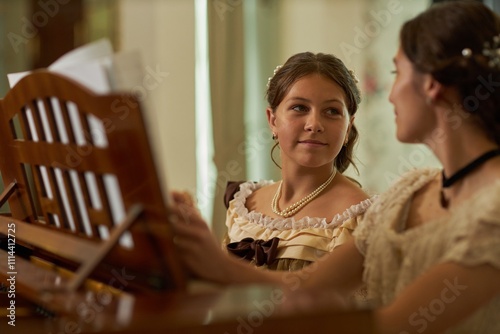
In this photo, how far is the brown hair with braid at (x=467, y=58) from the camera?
4.81ft

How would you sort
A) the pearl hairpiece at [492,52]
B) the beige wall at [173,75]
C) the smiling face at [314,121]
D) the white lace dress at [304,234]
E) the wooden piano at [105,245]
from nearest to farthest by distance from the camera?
the wooden piano at [105,245] < the pearl hairpiece at [492,52] < the white lace dress at [304,234] < the smiling face at [314,121] < the beige wall at [173,75]

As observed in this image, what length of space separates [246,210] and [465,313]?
1112 mm

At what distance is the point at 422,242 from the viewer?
154 cm

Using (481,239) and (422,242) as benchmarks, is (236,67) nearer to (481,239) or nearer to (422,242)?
(422,242)

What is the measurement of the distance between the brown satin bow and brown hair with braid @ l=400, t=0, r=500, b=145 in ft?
2.68

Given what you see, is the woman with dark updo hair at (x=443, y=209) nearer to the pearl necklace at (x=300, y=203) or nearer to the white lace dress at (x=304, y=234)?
the white lace dress at (x=304, y=234)

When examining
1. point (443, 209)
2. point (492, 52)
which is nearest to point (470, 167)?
point (443, 209)

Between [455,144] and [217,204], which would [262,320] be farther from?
[217,204]

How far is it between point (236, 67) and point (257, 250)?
5.47 feet

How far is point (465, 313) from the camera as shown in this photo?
137cm

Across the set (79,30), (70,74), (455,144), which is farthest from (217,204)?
(70,74)

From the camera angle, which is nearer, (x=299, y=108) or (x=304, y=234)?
(x=304, y=234)

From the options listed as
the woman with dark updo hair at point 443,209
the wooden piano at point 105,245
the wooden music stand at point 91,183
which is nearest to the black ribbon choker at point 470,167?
the woman with dark updo hair at point 443,209

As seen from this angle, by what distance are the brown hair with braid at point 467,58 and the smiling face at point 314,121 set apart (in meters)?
0.75
